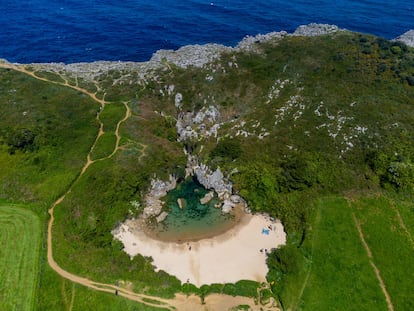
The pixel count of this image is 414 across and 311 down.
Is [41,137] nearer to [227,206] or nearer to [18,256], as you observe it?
[18,256]

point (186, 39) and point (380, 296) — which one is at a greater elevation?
point (186, 39)

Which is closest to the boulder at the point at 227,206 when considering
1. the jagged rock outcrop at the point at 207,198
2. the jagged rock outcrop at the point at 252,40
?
the jagged rock outcrop at the point at 207,198

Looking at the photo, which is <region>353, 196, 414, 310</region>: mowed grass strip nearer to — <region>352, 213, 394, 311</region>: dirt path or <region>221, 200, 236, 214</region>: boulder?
<region>352, 213, 394, 311</region>: dirt path

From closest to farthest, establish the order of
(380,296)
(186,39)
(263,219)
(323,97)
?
1. (380,296)
2. (263,219)
3. (323,97)
4. (186,39)

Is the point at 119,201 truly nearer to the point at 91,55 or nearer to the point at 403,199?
the point at 403,199

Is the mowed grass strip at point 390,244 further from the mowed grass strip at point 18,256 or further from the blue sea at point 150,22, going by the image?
the blue sea at point 150,22

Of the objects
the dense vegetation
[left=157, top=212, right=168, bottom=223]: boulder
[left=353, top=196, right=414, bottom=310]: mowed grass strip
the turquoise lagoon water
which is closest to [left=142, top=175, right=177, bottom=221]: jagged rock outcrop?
[left=157, top=212, right=168, bottom=223]: boulder

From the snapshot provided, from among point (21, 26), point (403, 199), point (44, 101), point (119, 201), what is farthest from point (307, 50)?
point (21, 26)

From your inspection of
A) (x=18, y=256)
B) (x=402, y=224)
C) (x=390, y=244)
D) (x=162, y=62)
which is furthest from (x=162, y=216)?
(x=162, y=62)
